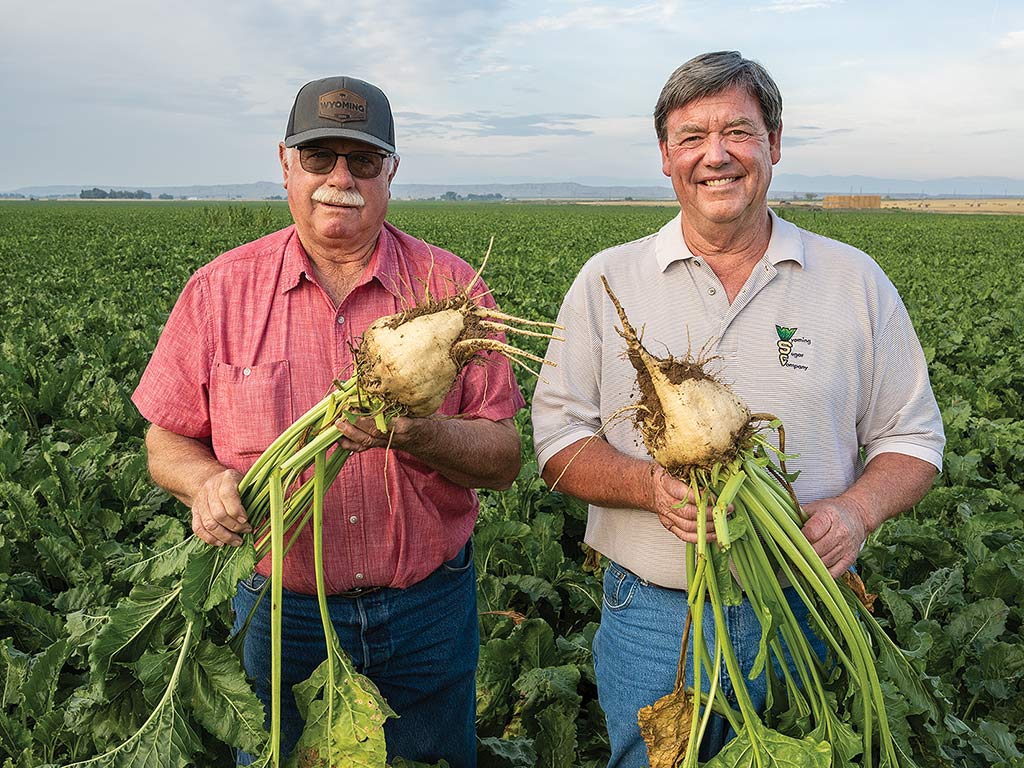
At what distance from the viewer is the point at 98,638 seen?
210 centimetres

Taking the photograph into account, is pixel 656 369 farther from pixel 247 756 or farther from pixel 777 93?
pixel 247 756

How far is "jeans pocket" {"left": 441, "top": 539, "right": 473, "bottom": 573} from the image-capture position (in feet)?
9.20

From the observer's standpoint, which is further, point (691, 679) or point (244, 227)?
point (244, 227)

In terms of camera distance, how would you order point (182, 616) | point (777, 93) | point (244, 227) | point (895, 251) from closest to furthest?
point (182, 616) → point (777, 93) → point (895, 251) → point (244, 227)

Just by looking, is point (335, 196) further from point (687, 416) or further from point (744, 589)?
point (744, 589)

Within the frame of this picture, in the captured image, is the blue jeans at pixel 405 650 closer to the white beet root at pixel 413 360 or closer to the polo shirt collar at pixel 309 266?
the white beet root at pixel 413 360

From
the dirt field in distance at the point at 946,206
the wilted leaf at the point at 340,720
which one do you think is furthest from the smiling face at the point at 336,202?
the dirt field in distance at the point at 946,206

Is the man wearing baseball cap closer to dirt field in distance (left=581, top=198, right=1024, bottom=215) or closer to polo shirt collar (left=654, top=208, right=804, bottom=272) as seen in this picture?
polo shirt collar (left=654, top=208, right=804, bottom=272)

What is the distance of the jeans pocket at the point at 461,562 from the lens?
110 inches

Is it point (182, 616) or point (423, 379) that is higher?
point (423, 379)

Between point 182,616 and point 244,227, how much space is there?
35630mm

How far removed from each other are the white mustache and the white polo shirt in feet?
2.37

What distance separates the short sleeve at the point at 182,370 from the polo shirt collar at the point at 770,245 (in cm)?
139

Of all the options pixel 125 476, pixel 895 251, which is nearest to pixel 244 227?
pixel 895 251
